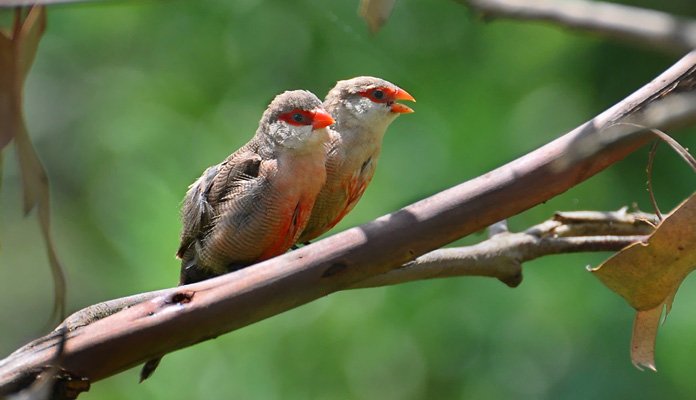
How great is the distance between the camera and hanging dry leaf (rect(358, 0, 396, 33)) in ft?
5.21

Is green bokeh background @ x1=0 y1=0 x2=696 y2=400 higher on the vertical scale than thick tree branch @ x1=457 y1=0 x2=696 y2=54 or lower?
lower

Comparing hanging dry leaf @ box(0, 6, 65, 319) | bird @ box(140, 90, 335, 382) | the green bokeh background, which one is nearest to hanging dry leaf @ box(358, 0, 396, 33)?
hanging dry leaf @ box(0, 6, 65, 319)

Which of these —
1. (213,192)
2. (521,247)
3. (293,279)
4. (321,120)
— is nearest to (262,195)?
(213,192)

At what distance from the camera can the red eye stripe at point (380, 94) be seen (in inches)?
164

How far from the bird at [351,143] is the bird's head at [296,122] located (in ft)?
0.65

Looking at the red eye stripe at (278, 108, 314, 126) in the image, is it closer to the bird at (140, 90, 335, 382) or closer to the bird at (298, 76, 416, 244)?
the bird at (140, 90, 335, 382)

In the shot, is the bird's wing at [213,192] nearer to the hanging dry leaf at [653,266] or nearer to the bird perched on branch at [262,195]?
the bird perched on branch at [262,195]

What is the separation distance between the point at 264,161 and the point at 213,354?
9.36ft

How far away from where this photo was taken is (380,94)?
13.7ft

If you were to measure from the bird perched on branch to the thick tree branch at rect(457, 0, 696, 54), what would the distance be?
2.63 meters

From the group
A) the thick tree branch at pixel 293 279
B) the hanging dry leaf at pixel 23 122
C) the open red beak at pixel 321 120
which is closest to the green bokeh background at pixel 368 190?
the open red beak at pixel 321 120

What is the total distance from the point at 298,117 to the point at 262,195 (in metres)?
0.34

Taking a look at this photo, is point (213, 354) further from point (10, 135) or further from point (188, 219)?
point (10, 135)

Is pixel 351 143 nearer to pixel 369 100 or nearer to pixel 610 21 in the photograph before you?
pixel 369 100
